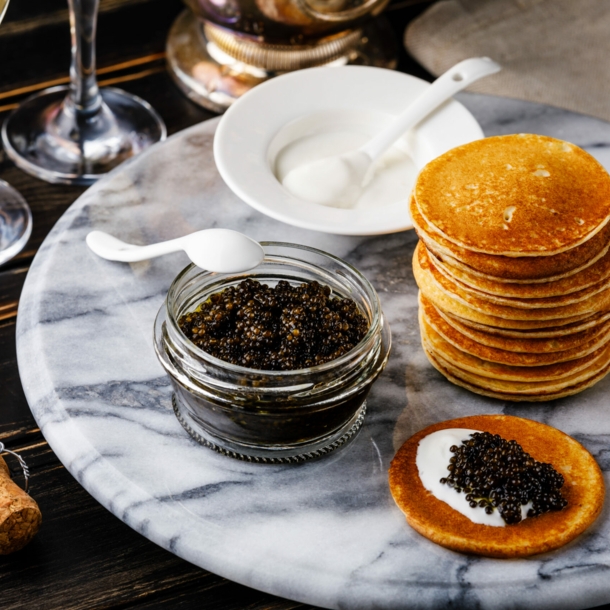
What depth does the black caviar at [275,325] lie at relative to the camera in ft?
4.70

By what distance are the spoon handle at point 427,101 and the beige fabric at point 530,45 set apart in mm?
418

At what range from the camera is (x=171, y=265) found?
187 centimetres

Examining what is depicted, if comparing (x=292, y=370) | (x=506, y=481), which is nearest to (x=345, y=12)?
(x=292, y=370)

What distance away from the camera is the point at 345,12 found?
2299 millimetres

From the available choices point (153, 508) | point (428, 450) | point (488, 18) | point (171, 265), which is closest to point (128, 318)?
point (171, 265)

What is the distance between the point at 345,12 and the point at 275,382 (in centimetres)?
127

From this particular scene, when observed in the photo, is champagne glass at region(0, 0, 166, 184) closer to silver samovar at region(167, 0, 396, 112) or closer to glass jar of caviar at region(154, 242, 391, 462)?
silver samovar at region(167, 0, 396, 112)

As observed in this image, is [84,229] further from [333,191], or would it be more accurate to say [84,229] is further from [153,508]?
[153,508]

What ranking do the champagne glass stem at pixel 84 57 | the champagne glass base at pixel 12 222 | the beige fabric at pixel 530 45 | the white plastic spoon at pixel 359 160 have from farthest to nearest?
the beige fabric at pixel 530 45
the champagne glass stem at pixel 84 57
the champagne glass base at pixel 12 222
the white plastic spoon at pixel 359 160

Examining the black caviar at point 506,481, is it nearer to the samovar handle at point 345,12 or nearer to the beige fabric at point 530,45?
the samovar handle at point 345,12

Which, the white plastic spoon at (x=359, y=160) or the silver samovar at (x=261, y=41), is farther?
the silver samovar at (x=261, y=41)

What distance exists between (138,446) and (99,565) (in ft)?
0.65

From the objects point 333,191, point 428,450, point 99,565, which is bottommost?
point 99,565

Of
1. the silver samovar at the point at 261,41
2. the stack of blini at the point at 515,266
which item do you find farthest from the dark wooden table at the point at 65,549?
the stack of blini at the point at 515,266
